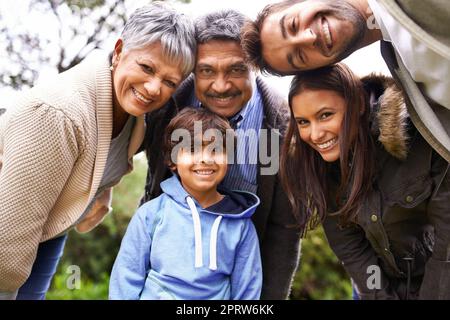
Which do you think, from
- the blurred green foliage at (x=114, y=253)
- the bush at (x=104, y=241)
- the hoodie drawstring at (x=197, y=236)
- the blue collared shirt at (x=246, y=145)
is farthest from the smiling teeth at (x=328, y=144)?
the bush at (x=104, y=241)

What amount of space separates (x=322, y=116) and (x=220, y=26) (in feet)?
1.56

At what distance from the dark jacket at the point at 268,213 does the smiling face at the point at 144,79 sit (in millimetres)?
148

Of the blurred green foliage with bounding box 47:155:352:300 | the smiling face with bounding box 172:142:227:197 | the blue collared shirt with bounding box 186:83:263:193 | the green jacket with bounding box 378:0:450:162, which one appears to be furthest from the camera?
the blurred green foliage with bounding box 47:155:352:300

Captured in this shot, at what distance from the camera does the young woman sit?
6.21 feet

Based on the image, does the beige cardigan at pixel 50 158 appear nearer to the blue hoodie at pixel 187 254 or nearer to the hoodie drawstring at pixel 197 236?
the blue hoodie at pixel 187 254

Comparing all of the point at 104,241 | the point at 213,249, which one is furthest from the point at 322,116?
the point at 104,241

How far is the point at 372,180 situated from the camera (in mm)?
1990

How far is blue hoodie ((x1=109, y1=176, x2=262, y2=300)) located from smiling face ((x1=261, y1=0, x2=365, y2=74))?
54 cm

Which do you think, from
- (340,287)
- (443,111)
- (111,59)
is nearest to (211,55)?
(111,59)

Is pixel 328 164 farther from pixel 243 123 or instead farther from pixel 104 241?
pixel 104 241

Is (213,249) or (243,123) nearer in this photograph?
(213,249)

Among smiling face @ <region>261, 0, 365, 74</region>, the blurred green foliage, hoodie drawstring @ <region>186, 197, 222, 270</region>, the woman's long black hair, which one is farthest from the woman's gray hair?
A: the blurred green foliage

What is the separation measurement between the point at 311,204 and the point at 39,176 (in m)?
0.96

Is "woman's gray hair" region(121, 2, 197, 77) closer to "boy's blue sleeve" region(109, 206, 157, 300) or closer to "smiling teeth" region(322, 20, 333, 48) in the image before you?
"smiling teeth" region(322, 20, 333, 48)
